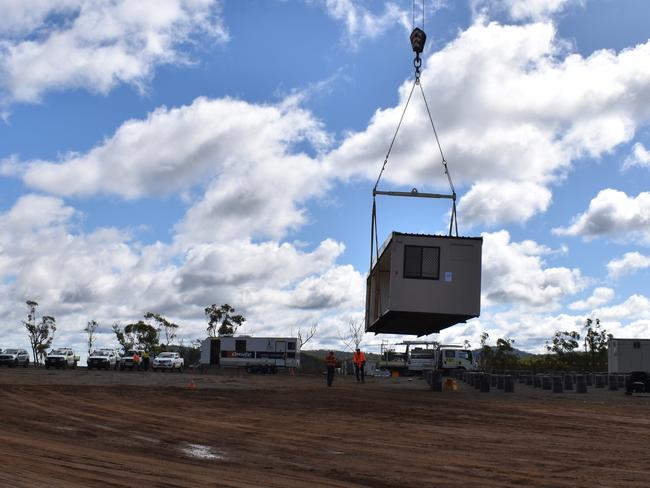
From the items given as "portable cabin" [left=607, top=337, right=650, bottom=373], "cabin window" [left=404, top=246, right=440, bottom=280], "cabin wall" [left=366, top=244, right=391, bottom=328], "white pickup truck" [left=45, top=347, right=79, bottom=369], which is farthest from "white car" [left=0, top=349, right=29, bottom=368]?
"cabin window" [left=404, top=246, right=440, bottom=280]

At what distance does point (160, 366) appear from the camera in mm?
57469

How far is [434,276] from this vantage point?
20000 millimetres

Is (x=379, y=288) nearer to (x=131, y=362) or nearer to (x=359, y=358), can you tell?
(x=359, y=358)

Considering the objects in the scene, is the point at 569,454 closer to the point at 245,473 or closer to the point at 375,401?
the point at 245,473

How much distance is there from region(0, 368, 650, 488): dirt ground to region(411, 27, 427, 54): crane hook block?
1070 centimetres

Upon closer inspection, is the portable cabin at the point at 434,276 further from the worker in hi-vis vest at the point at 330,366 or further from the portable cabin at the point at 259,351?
the portable cabin at the point at 259,351

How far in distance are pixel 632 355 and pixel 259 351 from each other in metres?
28.6

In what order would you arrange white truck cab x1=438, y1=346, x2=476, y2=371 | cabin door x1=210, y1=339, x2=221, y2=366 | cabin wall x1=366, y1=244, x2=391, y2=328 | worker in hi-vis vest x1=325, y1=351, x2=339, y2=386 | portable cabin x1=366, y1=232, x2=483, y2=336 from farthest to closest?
cabin door x1=210, y1=339, x2=221, y2=366
white truck cab x1=438, y1=346, x2=476, y2=371
worker in hi-vis vest x1=325, y1=351, x2=339, y2=386
cabin wall x1=366, y1=244, x2=391, y2=328
portable cabin x1=366, y1=232, x2=483, y2=336

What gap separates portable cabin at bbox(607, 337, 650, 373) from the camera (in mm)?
47438

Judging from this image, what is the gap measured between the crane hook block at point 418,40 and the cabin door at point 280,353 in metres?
41.4

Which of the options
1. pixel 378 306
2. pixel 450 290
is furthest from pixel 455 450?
pixel 378 306

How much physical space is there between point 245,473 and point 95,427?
5.54 meters

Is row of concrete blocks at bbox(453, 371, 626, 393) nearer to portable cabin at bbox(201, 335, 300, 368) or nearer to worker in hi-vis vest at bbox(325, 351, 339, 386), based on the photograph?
worker in hi-vis vest at bbox(325, 351, 339, 386)

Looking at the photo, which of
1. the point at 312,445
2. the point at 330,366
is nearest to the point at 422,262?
the point at 312,445
